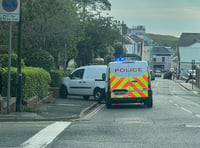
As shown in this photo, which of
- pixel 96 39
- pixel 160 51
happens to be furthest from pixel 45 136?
pixel 160 51

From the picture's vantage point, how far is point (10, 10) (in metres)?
15.4

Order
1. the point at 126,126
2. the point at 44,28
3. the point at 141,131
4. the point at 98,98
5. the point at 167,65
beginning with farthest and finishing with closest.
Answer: the point at 167,65 → the point at 44,28 → the point at 98,98 → the point at 126,126 → the point at 141,131

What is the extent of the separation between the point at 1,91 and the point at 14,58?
4552mm

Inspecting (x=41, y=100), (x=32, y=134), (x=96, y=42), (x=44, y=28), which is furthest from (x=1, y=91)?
(x=96, y=42)

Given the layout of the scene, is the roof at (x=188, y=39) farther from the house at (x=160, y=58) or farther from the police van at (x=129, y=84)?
the police van at (x=129, y=84)

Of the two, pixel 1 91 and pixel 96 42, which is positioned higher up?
pixel 96 42

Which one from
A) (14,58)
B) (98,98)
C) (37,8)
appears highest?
(37,8)

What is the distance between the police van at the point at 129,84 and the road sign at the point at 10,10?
24.1 ft

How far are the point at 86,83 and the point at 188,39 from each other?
354ft

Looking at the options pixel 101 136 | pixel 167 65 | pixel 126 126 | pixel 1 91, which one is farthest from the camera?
pixel 167 65

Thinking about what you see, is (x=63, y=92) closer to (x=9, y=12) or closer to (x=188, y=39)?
(x=9, y=12)

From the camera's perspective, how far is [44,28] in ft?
101

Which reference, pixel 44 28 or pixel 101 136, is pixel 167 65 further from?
pixel 101 136

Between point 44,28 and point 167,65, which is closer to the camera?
point 44,28
